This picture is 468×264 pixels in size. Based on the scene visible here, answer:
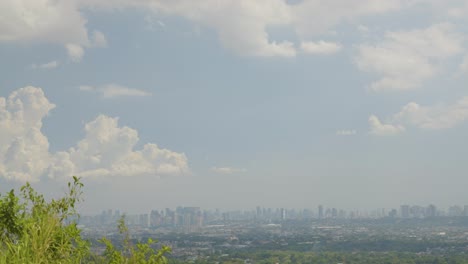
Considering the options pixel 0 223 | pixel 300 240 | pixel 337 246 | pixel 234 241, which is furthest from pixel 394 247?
pixel 0 223

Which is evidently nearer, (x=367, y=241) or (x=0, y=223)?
(x=0, y=223)

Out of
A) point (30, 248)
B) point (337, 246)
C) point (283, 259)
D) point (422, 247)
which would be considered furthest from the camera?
point (337, 246)

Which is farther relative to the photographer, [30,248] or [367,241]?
[367,241]

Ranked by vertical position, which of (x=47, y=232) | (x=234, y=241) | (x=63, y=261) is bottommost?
(x=234, y=241)

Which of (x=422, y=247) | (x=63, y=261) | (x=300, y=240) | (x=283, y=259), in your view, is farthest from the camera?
(x=300, y=240)

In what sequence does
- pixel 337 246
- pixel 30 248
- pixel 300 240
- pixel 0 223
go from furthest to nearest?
pixel 300 240 → pixel 337 246 → pixel 0 223 → pixel 30 248

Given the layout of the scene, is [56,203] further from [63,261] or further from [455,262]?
[455,262]

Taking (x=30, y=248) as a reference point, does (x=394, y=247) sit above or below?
below

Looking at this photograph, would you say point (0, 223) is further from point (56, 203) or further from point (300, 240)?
point (300, 240)

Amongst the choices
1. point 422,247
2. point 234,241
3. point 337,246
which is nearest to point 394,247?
point 422,247
